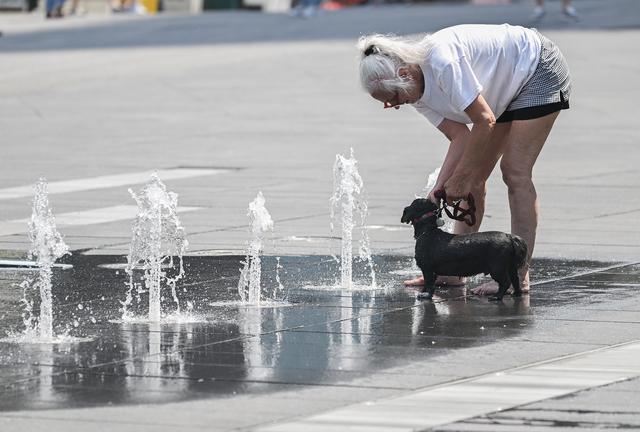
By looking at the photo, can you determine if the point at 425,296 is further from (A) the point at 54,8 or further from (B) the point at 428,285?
(A) the point at 54,8

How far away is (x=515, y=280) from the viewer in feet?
26.0

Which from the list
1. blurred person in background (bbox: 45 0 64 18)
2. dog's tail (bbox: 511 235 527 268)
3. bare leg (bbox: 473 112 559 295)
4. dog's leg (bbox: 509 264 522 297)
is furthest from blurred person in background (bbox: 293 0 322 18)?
dog's tail (bbox: 511 235 527 268)

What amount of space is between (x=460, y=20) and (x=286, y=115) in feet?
28.0

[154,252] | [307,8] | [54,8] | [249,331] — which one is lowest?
[249,331]

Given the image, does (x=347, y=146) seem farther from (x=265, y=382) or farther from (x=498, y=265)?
(x=265, y=382)

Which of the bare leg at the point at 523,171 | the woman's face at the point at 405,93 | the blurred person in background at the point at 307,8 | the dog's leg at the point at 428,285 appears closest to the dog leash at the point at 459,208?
the bare leg at the point at 523,171

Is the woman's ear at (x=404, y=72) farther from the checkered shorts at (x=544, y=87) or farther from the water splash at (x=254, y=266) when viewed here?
the water splash at (x=254, y=266)

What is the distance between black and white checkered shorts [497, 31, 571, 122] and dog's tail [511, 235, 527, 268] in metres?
0.61

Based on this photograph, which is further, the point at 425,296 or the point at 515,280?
the point at 425,296

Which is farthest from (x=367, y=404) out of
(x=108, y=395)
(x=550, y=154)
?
(x=550, y=154)

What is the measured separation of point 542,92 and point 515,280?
91 cm

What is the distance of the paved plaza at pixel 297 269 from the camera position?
19.1ft

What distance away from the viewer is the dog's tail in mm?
7848

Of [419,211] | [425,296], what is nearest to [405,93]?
[419,211]
